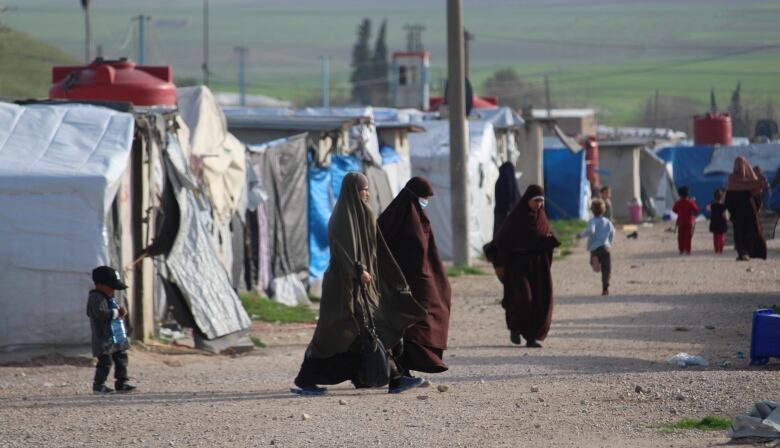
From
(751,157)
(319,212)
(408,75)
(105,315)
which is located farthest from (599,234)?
(408,75)

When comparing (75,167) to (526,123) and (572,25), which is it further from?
(572,25)

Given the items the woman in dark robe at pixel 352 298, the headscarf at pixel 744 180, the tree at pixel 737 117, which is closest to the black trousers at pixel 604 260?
the headscarf at pixel 744 180

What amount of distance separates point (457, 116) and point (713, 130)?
26253 millimetres

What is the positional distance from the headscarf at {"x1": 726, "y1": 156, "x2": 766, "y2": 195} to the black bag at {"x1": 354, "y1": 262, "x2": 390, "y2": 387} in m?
11.9

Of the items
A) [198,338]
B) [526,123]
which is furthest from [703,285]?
[526,123]

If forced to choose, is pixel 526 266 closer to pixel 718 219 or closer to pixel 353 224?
pixel 353 224

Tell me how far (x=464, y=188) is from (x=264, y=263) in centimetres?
562

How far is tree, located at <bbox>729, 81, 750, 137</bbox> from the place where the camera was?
4175 cm

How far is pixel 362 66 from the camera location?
343 ft

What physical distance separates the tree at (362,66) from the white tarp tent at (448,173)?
71249mm

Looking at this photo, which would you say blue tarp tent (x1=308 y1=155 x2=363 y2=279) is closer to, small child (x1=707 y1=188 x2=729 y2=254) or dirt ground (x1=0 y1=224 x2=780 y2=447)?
dirt ground (x1=0 y1=224 x2=780 y2=447)

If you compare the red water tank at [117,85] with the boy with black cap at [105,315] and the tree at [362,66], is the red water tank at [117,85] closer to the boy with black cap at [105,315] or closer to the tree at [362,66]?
the boy with black cap at [105,315]

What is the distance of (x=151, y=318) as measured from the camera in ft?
42.2

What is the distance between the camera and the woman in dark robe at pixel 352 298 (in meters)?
9.11
